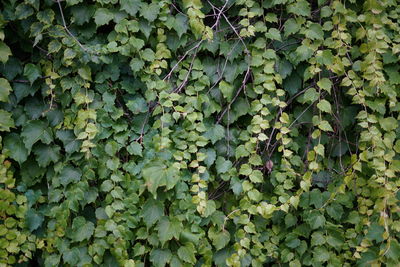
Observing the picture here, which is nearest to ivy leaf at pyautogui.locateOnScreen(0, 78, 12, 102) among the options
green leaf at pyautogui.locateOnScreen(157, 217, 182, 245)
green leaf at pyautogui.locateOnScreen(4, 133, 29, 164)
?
green leaf at pyautogui.locateOnScreen(4, 133, 29, 164)

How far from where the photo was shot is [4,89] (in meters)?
2.04

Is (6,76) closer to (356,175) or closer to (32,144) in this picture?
(32,144)

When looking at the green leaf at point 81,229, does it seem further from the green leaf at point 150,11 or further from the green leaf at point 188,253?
the green leaf at point 150,11

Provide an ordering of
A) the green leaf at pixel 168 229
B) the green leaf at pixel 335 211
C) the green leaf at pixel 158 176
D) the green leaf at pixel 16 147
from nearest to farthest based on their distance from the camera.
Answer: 1. the green leaf at pixel 158 176
2. the green leaf at pixel 168 229
3. the green leaf at pixel 335 211
4. the green leaf at pixel 16 147

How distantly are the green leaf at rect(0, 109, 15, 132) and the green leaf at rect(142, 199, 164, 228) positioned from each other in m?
0.83

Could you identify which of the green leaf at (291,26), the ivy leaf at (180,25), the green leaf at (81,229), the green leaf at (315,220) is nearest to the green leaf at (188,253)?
the green leaf at (81,229)

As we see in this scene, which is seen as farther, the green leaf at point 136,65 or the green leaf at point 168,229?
the green leaf at point 136,65

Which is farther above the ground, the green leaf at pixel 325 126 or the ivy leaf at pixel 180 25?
the ivy leaf at pixel 180 25

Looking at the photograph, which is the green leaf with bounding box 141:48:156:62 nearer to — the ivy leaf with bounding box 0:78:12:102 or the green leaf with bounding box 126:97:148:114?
the green leaf with bounding box 126:97:148:114

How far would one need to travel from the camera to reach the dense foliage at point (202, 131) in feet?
6.55

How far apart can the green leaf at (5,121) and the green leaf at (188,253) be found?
42.8 inches

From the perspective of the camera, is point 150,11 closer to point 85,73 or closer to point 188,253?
point 85,73

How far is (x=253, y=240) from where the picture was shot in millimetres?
2076

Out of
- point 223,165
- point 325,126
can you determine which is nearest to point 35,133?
point 223,165
